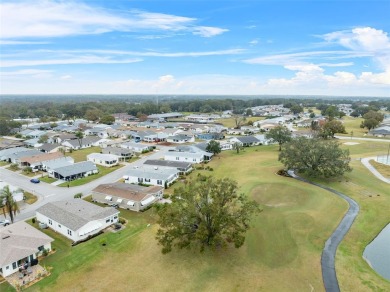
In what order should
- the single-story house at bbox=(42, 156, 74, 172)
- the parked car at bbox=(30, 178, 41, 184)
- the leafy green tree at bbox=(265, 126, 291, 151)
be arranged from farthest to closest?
the leafy green tree at bbox=(265, 126, 291, 151), the single-story house at bbox=(42, 156, 74, 172), the parked car at bbox=(30, 178, 41, 184)

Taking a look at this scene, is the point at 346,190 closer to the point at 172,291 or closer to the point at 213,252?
the point at 213,252

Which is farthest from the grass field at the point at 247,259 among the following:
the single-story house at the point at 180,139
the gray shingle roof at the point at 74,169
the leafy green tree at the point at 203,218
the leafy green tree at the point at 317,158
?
the single-story house at the point at 180,139

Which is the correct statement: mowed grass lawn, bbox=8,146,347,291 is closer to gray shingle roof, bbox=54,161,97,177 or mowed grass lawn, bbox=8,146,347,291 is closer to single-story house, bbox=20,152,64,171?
gray shingle roof, bbox=54,161,97,177

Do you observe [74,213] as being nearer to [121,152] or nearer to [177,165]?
[177,165]

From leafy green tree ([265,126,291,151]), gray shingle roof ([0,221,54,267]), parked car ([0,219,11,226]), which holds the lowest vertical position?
parked car ([0,219,11,226])

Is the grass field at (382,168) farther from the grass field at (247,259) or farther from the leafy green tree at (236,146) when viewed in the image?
A: the leafy green tree at (236,146)

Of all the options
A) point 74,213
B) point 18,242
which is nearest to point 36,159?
point 74,213

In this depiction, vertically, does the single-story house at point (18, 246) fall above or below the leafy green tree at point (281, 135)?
below

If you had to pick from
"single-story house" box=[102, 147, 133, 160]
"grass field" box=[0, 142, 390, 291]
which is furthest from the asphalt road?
"grass field" box=[0, 142, 390, 291]
